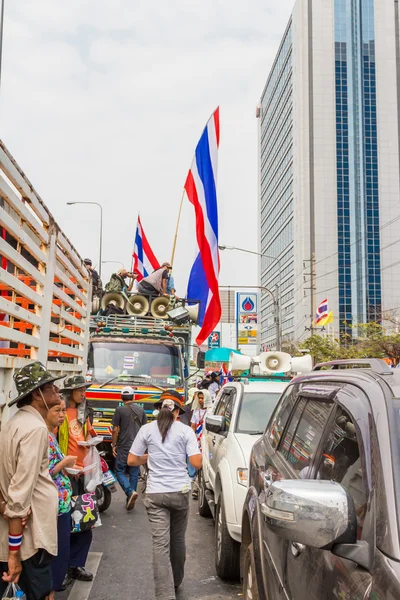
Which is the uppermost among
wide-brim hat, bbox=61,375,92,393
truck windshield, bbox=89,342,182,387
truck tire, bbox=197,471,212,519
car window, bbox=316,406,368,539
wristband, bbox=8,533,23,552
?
truck windshield, bbox=89,342,182,387

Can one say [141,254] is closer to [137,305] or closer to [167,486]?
[137,305]

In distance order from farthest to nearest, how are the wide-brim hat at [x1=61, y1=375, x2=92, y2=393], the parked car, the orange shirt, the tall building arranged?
the tall building, the wide-brim hat at [x1=61, y1=375, x2=92, y2=393], the orange shirt, the parked car

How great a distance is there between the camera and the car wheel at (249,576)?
341 centimetres

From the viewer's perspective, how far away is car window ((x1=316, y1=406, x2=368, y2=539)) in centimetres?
209

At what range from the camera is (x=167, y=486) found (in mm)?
4855

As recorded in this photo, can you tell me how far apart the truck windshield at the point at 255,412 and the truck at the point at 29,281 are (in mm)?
2051

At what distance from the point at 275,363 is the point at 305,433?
931 cm

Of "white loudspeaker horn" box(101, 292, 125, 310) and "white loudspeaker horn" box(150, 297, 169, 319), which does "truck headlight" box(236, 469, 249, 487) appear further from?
"white loudspeaker horn" box(101, 292, 125, 310)

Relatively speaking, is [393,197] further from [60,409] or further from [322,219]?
[60,409]

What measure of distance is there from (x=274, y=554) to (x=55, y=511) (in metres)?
1.42

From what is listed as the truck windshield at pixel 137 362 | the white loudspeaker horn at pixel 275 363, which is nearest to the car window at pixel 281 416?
the truck windshield at pixel 137 362

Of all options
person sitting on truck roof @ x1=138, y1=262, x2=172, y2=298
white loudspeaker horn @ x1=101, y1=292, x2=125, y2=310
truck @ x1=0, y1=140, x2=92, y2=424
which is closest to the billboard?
person sitting on truck roof @ x1=138, y1=262, x2=172, y2=298

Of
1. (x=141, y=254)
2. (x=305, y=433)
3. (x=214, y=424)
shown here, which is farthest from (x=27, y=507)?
(x=141, y=254)

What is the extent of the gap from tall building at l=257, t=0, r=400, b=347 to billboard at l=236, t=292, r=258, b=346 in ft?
213
